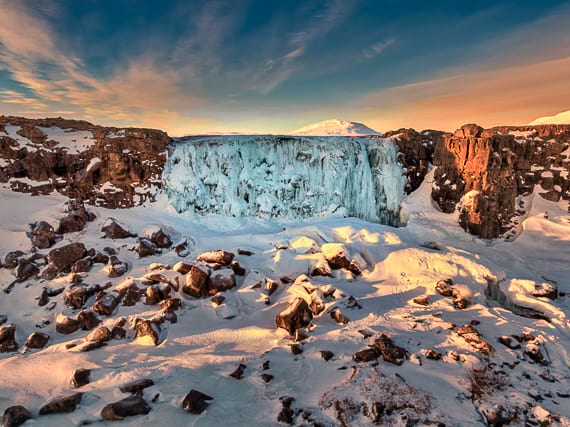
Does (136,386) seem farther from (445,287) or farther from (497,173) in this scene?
(497,173)

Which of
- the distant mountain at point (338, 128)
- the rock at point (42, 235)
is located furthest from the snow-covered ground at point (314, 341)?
the distant mountain at point (338, 128)

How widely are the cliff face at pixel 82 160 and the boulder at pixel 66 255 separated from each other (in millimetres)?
4517

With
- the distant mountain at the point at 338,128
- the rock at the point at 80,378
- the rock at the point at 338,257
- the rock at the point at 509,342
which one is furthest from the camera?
the distant mountain at the point at 338,128

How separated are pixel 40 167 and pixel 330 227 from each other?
601 inches

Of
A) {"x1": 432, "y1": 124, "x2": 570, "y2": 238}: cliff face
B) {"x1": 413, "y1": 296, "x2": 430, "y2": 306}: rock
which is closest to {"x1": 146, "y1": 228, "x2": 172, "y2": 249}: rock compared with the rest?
{"x1": 413, "y1": 296, "x2": 430, "y2": 306}: rock

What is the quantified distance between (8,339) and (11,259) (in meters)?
4.51

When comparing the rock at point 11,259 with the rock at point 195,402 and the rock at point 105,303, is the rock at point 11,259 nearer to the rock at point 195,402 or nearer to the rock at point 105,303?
the rock at point 105,303

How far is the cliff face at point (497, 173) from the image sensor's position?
16.0 m

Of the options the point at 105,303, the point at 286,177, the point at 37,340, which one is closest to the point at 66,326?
the point at 37,340

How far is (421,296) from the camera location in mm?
9180

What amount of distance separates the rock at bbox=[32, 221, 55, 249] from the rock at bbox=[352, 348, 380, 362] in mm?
12236

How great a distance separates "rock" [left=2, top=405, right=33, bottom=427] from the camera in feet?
13.8

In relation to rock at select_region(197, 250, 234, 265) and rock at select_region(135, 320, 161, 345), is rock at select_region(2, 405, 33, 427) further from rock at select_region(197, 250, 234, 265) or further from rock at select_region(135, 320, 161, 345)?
rock at select_region(197, 250, 234, 265)

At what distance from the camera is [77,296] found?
28.4 ft
